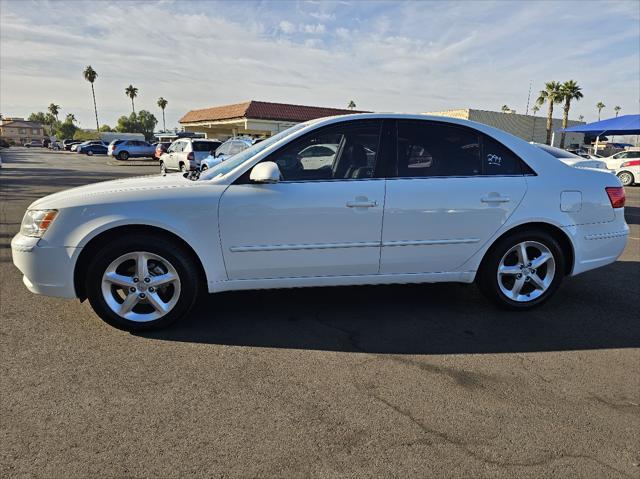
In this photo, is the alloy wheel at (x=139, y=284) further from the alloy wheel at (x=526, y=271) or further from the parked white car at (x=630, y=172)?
the parked white car at (x=630, y=172)

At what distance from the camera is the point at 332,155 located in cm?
372

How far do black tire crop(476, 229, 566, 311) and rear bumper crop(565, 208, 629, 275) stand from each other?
0.15 m

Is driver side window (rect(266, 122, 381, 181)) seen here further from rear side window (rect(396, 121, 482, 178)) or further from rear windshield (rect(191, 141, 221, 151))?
rear windshield (rect(191, 141, 221, 151))

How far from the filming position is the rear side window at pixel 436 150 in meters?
3.74

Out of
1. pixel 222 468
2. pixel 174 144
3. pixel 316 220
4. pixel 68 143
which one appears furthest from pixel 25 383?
pixel 68 143

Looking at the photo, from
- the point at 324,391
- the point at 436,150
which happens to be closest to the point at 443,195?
the point at 436,150

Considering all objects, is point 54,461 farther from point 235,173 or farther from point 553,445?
point 553,445

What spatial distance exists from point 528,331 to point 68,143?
246 feet

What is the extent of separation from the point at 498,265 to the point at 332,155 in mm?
1772

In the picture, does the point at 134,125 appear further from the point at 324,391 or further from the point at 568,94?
the point at 324,391

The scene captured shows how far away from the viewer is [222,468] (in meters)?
2.11

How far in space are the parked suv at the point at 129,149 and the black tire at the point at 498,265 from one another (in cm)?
3611

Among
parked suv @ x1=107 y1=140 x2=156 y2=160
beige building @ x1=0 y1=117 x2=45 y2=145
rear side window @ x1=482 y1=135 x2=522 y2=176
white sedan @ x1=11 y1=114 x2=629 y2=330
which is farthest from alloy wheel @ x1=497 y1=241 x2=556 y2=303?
beige building @ x1=0 y1=117 x2=45 y2=145

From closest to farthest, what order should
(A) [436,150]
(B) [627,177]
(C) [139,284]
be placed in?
(C) [139,284]
(A) [436,150]
(B) [627,177]
